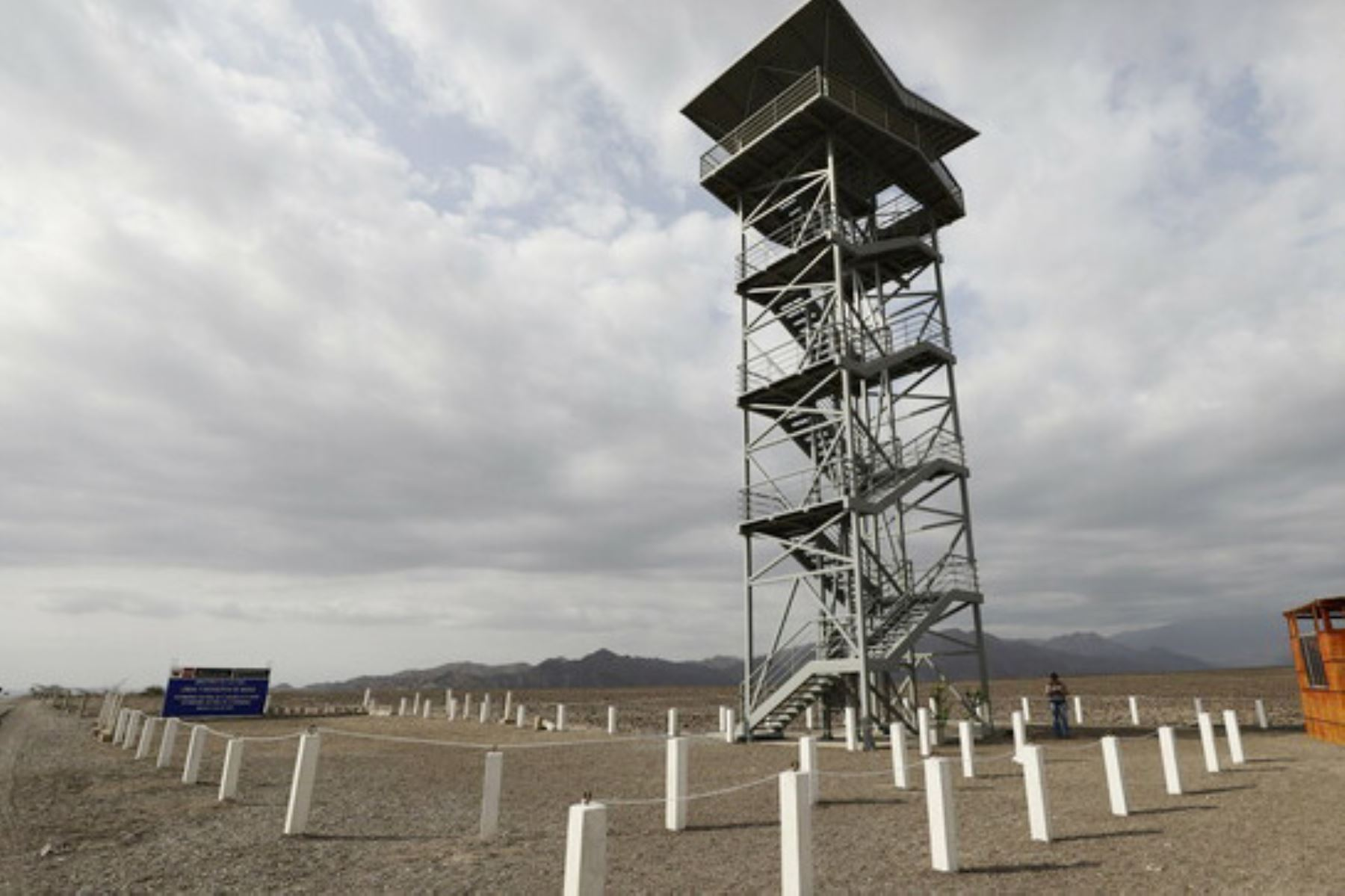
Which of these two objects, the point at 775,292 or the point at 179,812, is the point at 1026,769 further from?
the point at 775,292

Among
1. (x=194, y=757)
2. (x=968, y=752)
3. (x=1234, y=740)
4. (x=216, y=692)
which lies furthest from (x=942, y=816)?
(x=216, y=692)

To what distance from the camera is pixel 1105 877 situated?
6609mm

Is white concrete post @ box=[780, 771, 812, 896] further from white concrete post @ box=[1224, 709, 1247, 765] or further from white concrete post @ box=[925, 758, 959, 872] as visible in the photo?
white concrete post @ box=[1224, 709, 1247, 765]

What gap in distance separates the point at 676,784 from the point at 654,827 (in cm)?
65

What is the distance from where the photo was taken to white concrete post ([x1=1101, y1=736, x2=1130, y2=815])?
8.98 meters

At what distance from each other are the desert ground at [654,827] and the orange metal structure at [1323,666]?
0.79 m

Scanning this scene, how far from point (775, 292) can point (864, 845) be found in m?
19.5

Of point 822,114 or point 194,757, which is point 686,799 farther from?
point 822,114

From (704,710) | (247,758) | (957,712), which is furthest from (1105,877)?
(704,710)

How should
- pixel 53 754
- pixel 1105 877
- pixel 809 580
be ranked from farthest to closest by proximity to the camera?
pixel 809 580 → pixel 53 754 → pixel 1105 877

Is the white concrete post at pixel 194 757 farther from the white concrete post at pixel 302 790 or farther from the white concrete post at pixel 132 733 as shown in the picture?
the white concrete post at pixel 132 733

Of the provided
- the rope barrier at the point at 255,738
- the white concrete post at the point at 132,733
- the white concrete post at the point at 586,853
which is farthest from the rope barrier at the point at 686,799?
the white concrete post at the point at 132,733

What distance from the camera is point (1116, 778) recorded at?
29.7ft

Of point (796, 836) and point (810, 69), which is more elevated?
point (810, 69)
